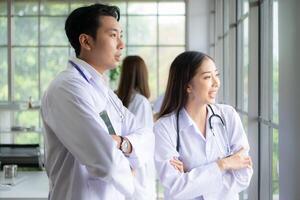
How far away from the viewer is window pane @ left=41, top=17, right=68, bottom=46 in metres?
7.75

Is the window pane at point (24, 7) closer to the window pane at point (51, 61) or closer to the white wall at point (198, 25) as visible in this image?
the window pane at point (51, 61)

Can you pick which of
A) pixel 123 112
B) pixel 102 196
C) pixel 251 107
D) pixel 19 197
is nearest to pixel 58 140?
pixel 102 196

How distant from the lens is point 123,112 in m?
1.87

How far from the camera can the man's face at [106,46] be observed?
1737mm

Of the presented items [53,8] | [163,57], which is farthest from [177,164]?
[53,8]

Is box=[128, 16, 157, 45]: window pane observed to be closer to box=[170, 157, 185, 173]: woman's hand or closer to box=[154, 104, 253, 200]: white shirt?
box=[154, 104, 253, 200]: white shirt

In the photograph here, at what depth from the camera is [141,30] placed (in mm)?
7762

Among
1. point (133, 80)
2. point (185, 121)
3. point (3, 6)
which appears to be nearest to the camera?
point (185, 121)

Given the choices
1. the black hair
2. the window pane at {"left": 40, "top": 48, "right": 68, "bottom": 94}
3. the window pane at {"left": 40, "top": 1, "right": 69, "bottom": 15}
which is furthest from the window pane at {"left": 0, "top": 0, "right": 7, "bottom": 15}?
the black hair

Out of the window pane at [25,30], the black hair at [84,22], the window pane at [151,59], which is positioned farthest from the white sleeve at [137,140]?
the window pane at [25,30]

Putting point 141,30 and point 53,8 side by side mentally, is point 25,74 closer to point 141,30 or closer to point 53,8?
point 53,8

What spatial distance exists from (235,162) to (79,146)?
703mm

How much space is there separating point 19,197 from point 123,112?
1.65 m

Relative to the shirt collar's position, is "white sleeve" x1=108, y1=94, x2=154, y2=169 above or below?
below
